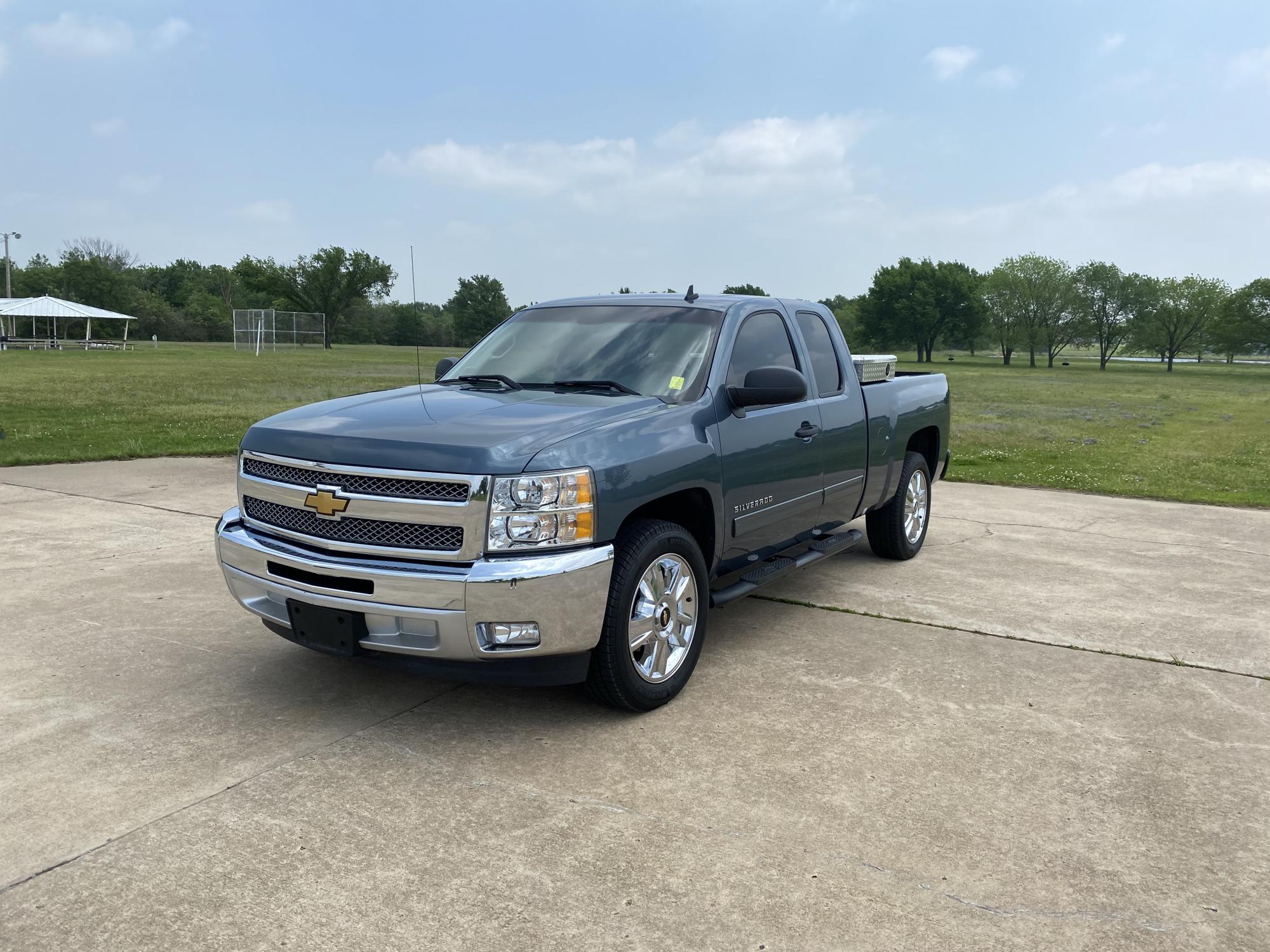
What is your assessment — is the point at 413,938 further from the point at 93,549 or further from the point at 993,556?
the point at 993,556

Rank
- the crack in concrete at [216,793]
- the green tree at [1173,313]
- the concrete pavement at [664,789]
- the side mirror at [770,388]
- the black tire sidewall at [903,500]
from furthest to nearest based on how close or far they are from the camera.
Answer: the green tree at [1173,313]
the black tire sidewall at [903,500]
the side mirror at [770,388]
the crack in concrete at [216,793]
the concrete pavement at [664,789]

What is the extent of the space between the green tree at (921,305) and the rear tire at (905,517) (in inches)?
3691

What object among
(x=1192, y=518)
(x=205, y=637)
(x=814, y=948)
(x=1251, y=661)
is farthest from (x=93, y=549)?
(x=1192, y=518)

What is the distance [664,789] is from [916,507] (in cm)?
463

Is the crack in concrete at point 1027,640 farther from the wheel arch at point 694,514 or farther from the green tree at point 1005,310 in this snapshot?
the green tree at point 1005,310

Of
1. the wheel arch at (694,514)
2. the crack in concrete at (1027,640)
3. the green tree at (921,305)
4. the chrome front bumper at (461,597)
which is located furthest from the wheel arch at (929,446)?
the green tree at (921,305)

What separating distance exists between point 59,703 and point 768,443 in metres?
3.45

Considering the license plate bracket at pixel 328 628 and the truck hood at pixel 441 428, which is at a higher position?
the truck hood at pixel 441 428

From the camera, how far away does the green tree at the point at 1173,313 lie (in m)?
85.0

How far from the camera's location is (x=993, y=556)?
7.73m

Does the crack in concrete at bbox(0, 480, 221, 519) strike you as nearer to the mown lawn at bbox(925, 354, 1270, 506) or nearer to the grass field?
the grass field

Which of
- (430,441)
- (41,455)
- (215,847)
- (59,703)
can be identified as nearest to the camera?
(215,847)

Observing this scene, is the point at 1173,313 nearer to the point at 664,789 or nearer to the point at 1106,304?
the point at 1106,304

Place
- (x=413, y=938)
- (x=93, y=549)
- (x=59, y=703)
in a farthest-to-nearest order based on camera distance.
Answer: (x=93, y=549) < (x=59, y=703) < (x=413, y=938)
